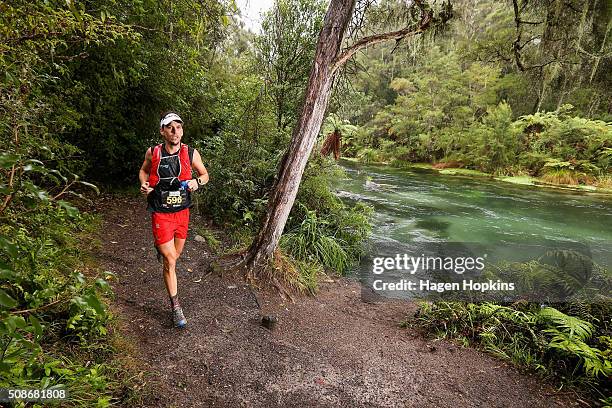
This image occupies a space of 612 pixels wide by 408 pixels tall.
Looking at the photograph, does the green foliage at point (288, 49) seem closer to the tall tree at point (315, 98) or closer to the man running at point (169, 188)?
the tall tree at point (315, 98)

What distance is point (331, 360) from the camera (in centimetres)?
373

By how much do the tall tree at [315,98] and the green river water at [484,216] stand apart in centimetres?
358

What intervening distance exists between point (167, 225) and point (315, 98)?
2.49 meters

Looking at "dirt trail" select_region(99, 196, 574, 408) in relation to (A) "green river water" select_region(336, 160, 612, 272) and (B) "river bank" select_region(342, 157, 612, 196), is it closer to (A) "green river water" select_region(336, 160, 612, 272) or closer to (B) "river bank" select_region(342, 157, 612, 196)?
(A) "green river water" select_region(336, 160, 612, 272)

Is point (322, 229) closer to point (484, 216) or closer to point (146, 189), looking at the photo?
point (146, 189)

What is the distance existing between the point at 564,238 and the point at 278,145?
8191 millimetres

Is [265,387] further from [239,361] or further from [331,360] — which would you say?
[331,360]

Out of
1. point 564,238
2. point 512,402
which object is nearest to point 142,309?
point 512,402

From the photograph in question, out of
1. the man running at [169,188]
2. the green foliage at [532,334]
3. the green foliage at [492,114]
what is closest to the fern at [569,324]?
the green foliage at [532,334]

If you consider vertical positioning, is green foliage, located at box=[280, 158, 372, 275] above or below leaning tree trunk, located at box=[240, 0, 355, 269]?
below

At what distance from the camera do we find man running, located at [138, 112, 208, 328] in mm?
3354

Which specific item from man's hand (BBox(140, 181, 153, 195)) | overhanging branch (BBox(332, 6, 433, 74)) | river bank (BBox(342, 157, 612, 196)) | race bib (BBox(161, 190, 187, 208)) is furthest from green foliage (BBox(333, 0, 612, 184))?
man's hand (BBox(140, 181, 153, 195))

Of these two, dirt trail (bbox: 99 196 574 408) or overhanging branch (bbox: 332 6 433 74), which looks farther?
overhanging branch (bbox: 332 6 433 74)

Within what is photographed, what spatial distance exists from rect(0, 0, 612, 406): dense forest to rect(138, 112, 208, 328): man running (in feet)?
2.08
